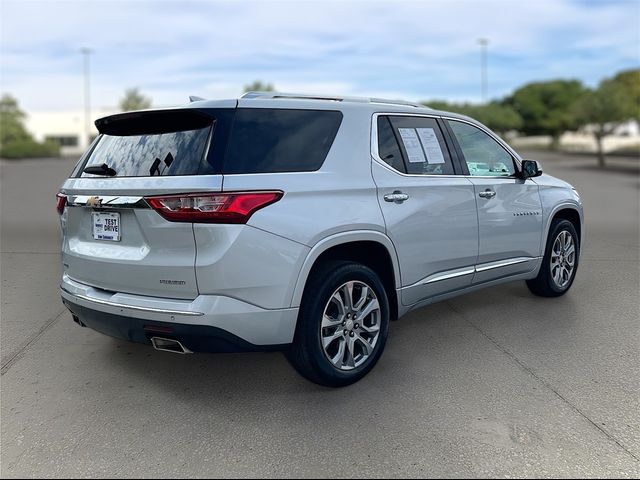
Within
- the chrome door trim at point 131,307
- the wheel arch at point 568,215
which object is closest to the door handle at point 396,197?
the chrome door trim at point 131,307

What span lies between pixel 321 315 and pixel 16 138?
240 ft

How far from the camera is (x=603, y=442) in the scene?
133 inches

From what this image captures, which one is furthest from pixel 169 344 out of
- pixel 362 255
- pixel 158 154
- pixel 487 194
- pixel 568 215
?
pixel 568 215

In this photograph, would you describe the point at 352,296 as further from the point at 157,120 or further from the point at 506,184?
the point at 506,184

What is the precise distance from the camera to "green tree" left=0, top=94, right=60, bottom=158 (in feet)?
172

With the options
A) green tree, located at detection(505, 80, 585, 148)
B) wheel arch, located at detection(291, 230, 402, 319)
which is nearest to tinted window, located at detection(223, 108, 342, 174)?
wheel arch, located at detection(291, 230, 402, 319)

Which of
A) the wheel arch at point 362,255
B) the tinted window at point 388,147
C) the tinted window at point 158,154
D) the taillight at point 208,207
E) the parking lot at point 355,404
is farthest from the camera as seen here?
the tinted window at point 388,147

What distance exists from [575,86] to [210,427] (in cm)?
9212

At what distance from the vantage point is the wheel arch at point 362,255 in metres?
3.76

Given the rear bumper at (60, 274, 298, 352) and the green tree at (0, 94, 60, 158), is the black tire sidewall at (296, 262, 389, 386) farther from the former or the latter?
the green tree at (0, 94, 60, 158)

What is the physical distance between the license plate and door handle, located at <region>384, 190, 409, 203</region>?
68.8 inches

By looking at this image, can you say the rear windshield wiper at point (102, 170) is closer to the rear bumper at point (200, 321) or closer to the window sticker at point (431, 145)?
the rear bumper at point (200, 321)

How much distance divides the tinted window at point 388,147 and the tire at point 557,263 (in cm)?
241

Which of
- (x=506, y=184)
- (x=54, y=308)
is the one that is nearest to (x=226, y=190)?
(x=506, y=184)
